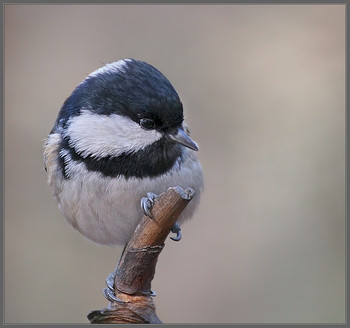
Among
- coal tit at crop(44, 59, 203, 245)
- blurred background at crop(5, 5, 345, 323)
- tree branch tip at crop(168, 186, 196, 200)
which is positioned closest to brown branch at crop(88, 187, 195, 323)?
tree branch tip at crop(168, 186, 196, 200)

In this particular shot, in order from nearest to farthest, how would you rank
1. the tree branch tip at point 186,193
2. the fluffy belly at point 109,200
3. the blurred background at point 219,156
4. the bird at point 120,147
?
1. the tree branch tip at point 186,193
2. the bird at point 120,147
3. the fluffy belly at point 109,200
4. the blurred background at point 219,156

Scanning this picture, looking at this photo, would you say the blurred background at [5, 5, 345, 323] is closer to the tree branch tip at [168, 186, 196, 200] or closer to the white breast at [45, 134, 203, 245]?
the white breast at [45, 134, 203, 245]

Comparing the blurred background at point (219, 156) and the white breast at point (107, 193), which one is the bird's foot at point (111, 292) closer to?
the white breast at point (107, 193)

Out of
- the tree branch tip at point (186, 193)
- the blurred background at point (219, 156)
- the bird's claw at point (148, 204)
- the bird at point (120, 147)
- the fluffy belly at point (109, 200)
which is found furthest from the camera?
the blurred background at point (219, 156)

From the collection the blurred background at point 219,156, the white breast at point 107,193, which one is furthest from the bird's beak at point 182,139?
the blurred background at point 219,156

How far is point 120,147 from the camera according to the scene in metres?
2.55

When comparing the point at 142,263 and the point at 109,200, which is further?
the point at 109,200

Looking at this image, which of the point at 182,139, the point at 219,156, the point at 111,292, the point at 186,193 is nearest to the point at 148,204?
the point at 186,193

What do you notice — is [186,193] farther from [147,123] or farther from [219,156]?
[219,156]

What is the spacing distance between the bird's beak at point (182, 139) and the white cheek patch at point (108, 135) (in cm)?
6

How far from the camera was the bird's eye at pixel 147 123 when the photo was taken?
2.49m

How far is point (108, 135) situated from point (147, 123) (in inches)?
6.6

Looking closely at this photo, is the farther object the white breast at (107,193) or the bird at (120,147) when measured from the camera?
the white breast at (107,193)

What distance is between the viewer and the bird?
8.14 ft
